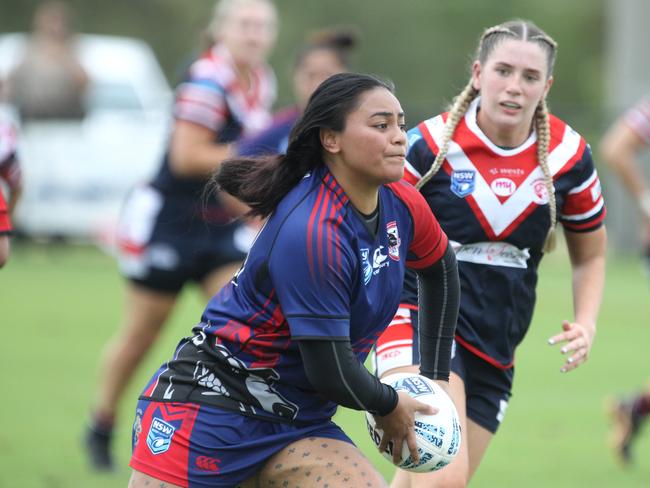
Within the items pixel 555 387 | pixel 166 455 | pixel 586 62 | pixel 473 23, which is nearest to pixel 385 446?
pixel 166 455

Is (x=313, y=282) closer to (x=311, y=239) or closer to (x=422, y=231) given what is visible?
(x=311, y=239)

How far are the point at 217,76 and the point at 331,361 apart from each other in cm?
341

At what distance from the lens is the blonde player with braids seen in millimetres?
4320

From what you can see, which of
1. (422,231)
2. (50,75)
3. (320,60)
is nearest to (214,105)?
(320,60)

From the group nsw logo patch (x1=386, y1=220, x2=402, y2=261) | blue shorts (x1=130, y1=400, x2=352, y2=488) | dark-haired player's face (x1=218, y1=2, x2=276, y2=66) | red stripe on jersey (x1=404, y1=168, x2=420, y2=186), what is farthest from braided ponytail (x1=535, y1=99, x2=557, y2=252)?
dark-haired player's face (x1=218, y1=2, x2=276, y2=66)

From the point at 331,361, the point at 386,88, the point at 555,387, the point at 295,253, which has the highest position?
the point at 386,88

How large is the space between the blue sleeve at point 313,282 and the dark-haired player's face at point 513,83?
3.46ft

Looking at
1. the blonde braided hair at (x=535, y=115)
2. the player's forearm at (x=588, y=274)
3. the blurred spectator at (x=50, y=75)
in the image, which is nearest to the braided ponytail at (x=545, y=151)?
the blonde braided hair at (x=535, y=115)

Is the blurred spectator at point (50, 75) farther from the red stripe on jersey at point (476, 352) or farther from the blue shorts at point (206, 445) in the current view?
the blue shorts at point (206, 445)

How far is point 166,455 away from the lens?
12.1 ft

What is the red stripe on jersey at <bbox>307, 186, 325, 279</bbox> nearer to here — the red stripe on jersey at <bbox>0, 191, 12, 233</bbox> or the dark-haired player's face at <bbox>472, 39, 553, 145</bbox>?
the dark-haired player's face at <bbox>472, 39, 553, 145</bbox>

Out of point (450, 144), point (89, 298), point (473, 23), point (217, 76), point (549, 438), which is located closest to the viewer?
point (450, 144)

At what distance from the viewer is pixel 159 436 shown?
146 inches

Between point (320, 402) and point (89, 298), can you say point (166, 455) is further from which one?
point (89, 298)
